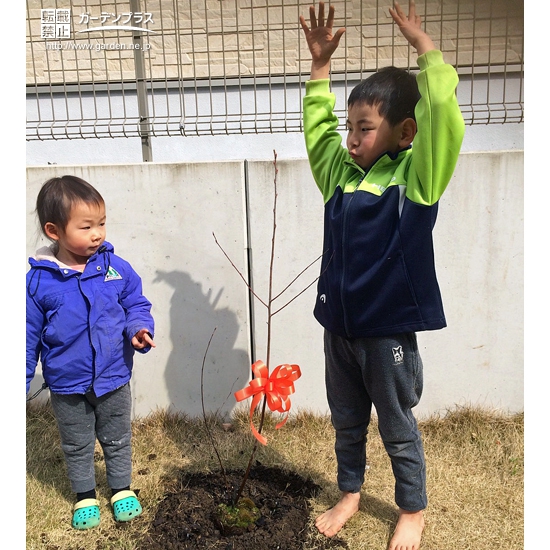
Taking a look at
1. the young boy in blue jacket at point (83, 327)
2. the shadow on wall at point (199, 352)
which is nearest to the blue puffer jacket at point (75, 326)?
the young boy in blue jacket at point (83, 327)

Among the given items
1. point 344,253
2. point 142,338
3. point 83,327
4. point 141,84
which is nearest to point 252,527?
point 142,338

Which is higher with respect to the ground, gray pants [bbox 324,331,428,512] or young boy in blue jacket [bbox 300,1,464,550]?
young boy in blue jacket [bbox 300,1,464,550]

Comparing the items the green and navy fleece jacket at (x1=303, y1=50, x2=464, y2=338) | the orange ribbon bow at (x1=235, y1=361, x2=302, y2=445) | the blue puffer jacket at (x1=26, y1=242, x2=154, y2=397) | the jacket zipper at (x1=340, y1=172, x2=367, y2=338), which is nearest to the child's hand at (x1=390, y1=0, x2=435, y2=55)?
the green and navy fleece jacket at (x1=303, y1=50, x2=464, y2=338)

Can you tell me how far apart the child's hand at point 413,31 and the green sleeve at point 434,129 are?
0.12 feet

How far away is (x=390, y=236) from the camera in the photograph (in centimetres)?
219

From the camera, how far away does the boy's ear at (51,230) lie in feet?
8.27

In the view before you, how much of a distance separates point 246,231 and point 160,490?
1507mm

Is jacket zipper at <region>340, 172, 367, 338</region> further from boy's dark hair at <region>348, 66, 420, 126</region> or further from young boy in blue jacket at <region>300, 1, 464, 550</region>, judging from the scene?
boy's dark hair at <region>348, 66, 420, 126</region>

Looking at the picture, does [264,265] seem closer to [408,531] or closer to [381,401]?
[381,401]

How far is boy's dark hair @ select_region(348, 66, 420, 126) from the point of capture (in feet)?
7.03

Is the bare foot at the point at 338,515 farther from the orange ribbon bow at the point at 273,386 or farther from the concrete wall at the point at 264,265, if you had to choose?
the concrete wall at the point at 264,265

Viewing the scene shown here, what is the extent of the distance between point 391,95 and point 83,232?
4.56 ft

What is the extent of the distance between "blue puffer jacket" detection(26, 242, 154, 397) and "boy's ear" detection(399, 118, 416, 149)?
4.45 feet

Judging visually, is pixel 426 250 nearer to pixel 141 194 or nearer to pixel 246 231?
pixel 246 231
